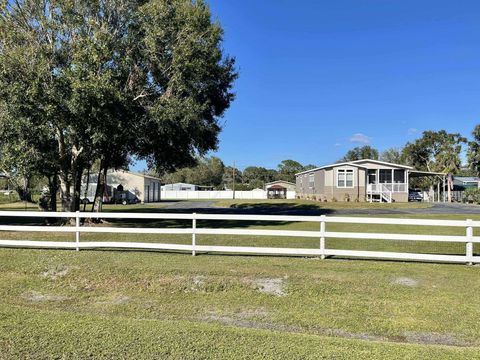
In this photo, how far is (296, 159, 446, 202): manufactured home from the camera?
150ft

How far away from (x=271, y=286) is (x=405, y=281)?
97.5 inches

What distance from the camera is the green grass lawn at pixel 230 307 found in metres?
5.19

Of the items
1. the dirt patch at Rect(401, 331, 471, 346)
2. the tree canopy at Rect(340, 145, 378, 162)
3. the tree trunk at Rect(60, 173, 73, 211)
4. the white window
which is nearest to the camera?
the dirt patch at Rect(401, 331, 471, 346)

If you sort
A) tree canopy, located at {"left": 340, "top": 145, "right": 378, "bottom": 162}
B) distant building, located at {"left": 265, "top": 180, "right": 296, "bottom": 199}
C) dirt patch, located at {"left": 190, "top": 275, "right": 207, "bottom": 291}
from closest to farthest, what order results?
dirt patch, located at {"left": 190, "top": 275, "right": 207, "bottom": 291} < distant building, located at {"left": 265, "top": 180, "right": 296, "bottom": 199} < tree canopy, located at {"left": 340, "top": 145, "right": 378, "bottom": 162}

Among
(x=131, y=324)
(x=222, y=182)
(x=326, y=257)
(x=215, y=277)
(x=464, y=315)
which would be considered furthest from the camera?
(x=222, y=182)

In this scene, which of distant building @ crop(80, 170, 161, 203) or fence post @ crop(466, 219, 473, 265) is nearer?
fence post @ crop(466, 219, 473, 265)

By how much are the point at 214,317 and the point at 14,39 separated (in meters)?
14.0

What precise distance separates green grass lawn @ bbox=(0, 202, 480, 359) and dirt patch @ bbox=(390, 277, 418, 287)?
0.04 meters

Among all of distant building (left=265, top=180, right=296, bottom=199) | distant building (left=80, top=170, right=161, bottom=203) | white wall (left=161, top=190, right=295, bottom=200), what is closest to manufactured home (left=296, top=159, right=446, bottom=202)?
distant building (left=80, top=170, right=161, bottom=203)

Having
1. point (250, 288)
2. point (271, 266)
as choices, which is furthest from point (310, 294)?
point (271, 266)

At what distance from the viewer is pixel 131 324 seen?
5953 millimetres

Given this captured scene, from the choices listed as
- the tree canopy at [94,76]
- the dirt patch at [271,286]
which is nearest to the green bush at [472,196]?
the tree canopy at [94,76]

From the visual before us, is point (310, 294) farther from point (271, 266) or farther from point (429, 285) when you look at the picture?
point (429, 285)

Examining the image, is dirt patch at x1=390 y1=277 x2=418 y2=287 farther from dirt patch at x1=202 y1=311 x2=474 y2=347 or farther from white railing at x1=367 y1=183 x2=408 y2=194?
white railing at x1=367 y1=183 x2=408 y2=194
